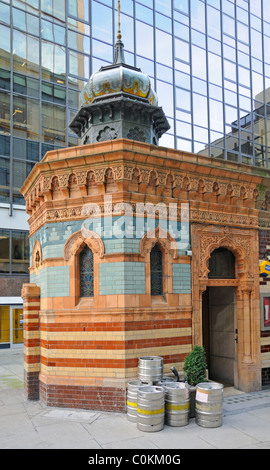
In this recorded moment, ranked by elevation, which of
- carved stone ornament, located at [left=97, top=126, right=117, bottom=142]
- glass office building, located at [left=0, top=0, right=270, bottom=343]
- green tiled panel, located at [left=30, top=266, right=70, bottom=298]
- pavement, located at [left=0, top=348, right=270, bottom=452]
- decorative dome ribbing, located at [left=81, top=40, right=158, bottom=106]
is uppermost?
glass office building, located at [left=0, top=0, right=270, bottom=343]

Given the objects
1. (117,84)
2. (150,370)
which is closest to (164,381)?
(150,370)

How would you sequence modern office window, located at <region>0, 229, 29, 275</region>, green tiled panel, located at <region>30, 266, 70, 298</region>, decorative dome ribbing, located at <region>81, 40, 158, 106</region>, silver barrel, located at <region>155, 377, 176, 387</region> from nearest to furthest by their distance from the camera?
silver barrel, located at <region>155, 377, 176, 387</region>, green tiled panel, located at <region>30, 266, 70, 298</region>, decorative dome ribbing, located at <region>81, 40, 158, 106</region>, modern office window, located at <region>0, 229, 29, 275</region>

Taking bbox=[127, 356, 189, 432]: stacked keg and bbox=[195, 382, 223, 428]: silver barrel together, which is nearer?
bbox=[127, 356, 189, 432]: stacked keg

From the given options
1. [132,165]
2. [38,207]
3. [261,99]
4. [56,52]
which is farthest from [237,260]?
[261,99]

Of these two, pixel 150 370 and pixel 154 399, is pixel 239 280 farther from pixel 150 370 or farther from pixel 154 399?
pixel 154 399

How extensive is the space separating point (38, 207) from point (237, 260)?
5653 mm

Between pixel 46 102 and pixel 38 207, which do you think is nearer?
pixel 38 207

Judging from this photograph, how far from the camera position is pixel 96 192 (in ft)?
32.1

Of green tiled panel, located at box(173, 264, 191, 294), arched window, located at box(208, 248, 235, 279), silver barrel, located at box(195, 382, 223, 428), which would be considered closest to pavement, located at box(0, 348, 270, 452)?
silver barrel, located at box(195, 382, 223, 428)

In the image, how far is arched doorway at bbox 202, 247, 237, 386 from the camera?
1148 cm

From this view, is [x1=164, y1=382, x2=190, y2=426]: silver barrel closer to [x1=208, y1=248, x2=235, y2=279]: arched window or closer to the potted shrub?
the potted shrub

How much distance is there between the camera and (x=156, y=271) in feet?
33.0

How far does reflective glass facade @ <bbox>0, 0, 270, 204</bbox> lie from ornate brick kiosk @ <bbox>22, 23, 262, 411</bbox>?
47.2 feet

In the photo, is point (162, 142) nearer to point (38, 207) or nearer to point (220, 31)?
point (220, 31)
